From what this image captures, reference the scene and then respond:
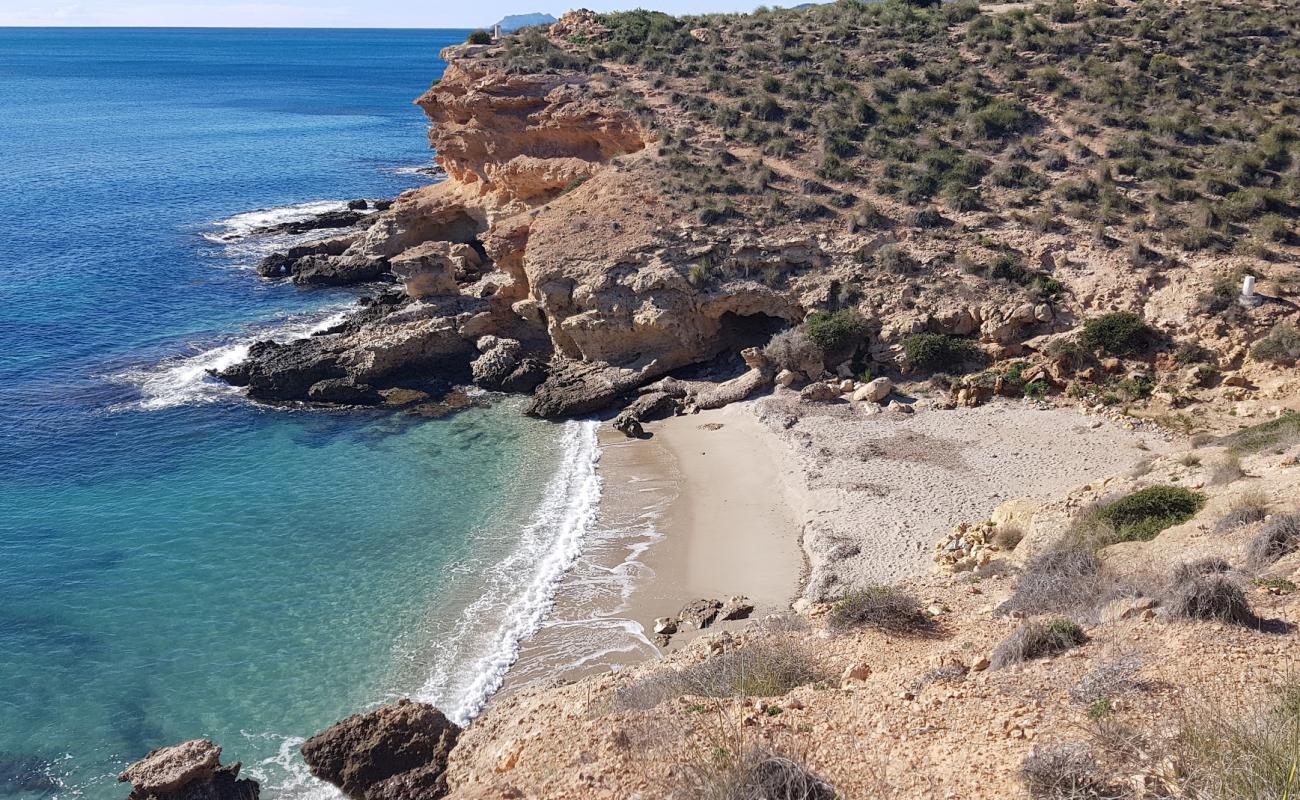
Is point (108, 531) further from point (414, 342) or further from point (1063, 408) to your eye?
point (1063, 408)

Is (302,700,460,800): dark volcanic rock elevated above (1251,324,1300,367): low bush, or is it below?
below

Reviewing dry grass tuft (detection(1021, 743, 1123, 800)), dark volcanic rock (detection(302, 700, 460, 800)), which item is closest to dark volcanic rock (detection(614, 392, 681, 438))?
dark volcanic rock (detection(302, 700, 460, 800))

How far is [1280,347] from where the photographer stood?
22.0 m

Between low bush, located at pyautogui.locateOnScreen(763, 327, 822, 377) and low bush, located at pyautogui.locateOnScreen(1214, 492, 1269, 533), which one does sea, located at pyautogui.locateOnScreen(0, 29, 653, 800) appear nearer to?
low bush, located at pyautogui.locateOnScreen(763, 327, 822, 377)

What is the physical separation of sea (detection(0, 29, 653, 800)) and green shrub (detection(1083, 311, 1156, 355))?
43.6 ft

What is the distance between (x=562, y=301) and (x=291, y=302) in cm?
1458

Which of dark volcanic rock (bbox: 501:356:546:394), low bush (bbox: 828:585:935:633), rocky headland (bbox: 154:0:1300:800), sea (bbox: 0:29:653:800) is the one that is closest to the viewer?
rocky headland (bbox: 154:0:1300:800)

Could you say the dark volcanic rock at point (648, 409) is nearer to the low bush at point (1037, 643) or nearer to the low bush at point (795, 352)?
the low bush at point (795, 352)

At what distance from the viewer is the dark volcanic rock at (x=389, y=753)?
12.1 meters

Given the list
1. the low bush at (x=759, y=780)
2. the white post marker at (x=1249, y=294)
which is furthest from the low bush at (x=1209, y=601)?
the white post marker at (x=1249, y=294)

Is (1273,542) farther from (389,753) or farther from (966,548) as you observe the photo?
(389,753)

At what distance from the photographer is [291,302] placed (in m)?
36.8

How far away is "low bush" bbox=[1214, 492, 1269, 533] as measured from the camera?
1348cm

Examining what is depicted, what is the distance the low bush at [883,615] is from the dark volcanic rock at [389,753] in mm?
5843
